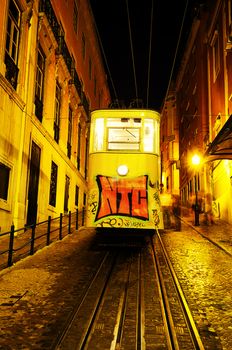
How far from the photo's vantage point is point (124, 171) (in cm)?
1127

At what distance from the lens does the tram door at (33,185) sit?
50.9ft

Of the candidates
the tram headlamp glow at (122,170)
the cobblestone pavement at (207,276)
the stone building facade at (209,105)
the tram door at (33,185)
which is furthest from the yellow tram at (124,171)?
the tram door at (33,185)

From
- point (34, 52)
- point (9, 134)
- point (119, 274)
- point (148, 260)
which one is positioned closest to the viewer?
point (119, 274)

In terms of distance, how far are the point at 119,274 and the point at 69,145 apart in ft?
50.3

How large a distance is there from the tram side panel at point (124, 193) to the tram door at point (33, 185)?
481 centimetres

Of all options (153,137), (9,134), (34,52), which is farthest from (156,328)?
(34,52)

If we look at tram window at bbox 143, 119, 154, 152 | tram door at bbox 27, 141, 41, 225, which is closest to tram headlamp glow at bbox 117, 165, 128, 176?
tram window at bbox 143, 119, 154, 152

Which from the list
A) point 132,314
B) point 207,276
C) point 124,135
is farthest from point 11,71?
point 132,314

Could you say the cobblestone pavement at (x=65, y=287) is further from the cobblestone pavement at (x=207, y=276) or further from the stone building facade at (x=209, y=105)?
the stone building facade at (x=209, y=105)

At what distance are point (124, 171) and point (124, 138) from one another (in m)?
1.06

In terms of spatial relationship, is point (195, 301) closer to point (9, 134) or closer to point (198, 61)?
point (9, 134)

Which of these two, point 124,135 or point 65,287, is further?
point 124,135

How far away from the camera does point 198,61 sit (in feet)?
91.2

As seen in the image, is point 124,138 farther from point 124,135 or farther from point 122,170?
point 122,170
